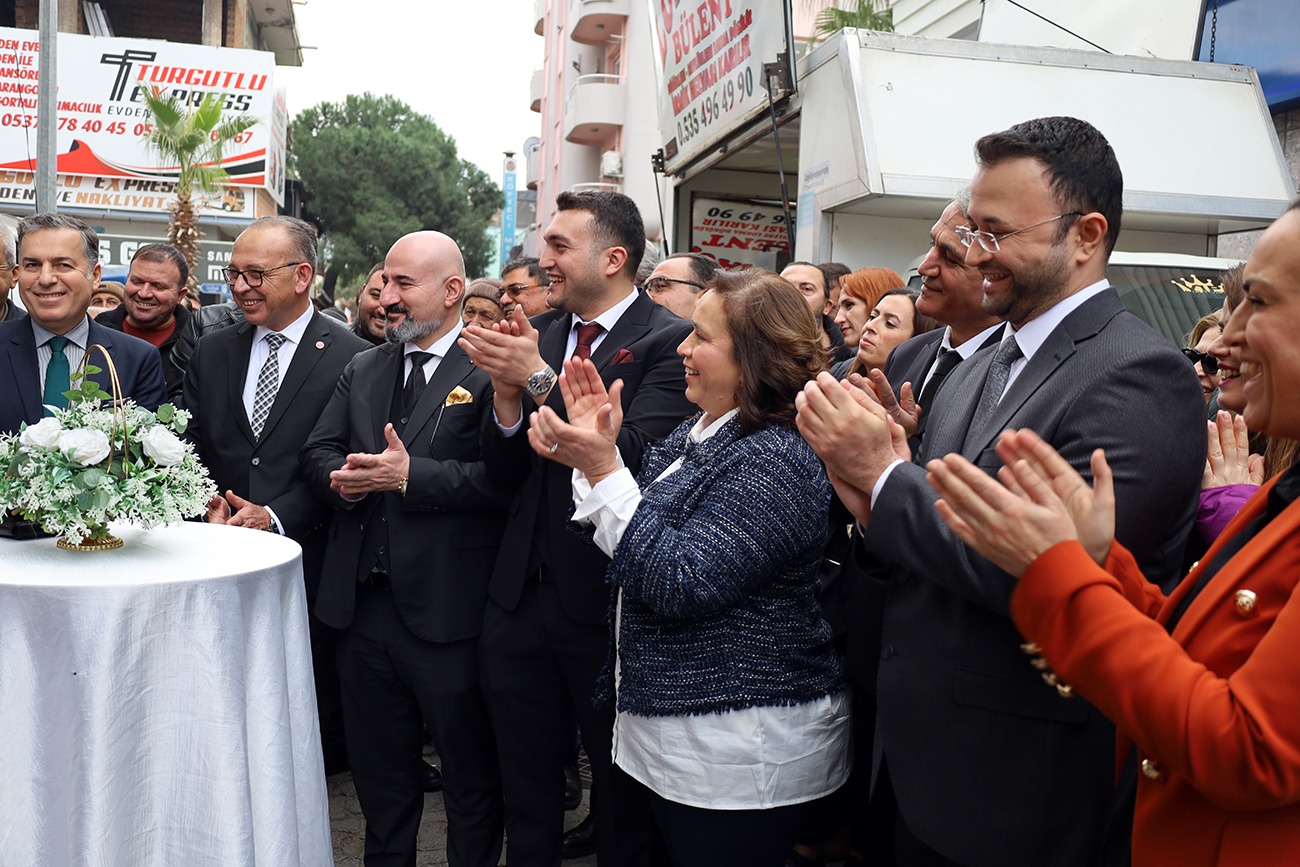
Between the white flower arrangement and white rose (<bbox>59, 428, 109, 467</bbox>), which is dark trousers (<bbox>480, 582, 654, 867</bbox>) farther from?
white rose (<bbox>59, 428, 109, 467</bbox>)

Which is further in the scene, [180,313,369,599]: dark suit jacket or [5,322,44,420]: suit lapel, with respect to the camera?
[5,322,44,420]: suit lapel

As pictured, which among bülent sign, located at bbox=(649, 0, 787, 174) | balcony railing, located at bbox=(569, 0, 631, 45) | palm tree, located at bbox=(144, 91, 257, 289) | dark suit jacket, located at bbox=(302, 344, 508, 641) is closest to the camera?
dark suit jacket, located at bbox=(302, 344, 508, 641)

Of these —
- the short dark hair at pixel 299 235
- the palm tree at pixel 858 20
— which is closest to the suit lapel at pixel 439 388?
the short dark hair at pixel 299 235

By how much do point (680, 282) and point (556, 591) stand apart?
257cm

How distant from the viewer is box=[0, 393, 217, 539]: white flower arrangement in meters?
2.88

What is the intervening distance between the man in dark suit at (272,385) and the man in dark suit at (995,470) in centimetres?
262

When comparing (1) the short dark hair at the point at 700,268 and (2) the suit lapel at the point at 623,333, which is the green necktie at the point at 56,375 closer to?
(2) the suit lapel at the point at 623,333

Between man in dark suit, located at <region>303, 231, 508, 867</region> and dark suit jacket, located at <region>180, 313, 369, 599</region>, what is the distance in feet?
1.17

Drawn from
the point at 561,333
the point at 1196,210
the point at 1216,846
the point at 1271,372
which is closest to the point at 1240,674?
the point at 1216,846

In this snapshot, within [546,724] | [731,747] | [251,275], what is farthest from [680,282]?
[731,747]

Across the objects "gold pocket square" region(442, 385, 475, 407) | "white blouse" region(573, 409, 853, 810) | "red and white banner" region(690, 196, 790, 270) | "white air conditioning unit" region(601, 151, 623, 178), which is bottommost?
"white blouse" region(573, 409, 853, 810)

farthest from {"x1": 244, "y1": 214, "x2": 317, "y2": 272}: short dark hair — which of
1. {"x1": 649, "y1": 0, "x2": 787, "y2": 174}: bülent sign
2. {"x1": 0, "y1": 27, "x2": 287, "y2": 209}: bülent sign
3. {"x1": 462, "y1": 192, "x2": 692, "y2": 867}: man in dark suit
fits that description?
{"x1": 0, "y1": 27, "x2": 287, "y2": 209}: bülent sign

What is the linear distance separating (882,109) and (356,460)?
4461 mm

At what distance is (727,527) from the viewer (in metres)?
2.65
